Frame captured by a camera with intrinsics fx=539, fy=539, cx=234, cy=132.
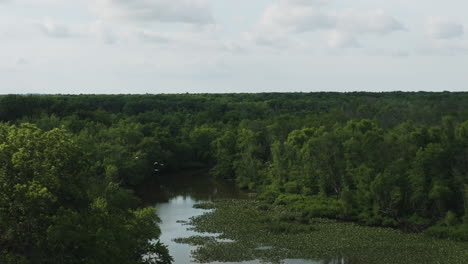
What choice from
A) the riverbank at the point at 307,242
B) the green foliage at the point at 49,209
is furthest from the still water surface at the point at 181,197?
the green foliage at the point at 49,209

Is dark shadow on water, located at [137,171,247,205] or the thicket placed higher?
the thicket

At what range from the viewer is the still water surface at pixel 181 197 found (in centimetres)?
4991

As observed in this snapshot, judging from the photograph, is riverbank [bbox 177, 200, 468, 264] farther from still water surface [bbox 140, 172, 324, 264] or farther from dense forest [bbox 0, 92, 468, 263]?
dense forest [bbox 0, 92, 468, 263]

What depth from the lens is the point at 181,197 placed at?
7756 cm

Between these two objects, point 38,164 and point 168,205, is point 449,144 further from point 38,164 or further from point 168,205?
point 38,164

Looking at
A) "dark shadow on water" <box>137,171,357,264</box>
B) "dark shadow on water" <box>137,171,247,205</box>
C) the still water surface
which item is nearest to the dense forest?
"dark shadow on water" <box>137,171,247,205</box>

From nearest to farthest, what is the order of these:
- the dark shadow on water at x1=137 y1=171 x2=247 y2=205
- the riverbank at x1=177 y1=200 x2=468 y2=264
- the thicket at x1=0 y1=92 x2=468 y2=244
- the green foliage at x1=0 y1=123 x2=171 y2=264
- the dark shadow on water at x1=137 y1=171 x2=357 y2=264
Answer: the green foliage at x1=0 y1=123 x2=171 y2=264
the riverbank at x1=177 y1=200 x2=468 y2=264
the dark shadow on water at x1=137 y1=171 x2=357 y2=264
the thicket at x1=0 y1=92 x2=468 y2=244
the dark shadow on water at x1=137 y1=171 x2=247 y2=205

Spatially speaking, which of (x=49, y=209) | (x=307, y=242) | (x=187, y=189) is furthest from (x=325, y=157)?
(x=49, y=209)

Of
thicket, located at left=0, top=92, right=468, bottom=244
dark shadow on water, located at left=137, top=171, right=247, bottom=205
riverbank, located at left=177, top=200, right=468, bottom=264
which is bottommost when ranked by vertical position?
dark shadow on water, located at left=137, top=171, right=247, bottom=205

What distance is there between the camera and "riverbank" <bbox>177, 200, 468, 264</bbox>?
45.8 m

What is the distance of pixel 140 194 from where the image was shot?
78.4m

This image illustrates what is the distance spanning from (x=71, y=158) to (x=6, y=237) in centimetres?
434

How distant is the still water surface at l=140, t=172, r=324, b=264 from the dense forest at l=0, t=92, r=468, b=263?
331 cm

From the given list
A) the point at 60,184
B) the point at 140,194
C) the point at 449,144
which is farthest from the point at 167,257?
the point at 140,194
